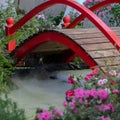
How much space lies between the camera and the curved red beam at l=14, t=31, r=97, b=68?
5.67 metres

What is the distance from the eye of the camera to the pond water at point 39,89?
19.7ft

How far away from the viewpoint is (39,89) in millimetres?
7020

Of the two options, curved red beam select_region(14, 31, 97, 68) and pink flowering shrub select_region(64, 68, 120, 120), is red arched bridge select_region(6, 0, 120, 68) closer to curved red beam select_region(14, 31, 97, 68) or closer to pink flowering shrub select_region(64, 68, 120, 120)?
curved red beam select_region(14, 31, 97, 68)

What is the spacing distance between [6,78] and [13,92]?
9.5 inches

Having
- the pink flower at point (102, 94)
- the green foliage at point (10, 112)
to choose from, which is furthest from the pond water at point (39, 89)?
the pink flower at point (102, 94)

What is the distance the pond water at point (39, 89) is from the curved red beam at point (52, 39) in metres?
0.48

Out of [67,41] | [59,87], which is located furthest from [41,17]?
[67,41]

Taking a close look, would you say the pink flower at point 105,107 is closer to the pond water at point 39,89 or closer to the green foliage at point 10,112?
the green foliage at point 10,112

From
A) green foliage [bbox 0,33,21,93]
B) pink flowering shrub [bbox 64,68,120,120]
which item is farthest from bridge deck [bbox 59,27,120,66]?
pink flowering shrub [bbox 64,68,120,120]

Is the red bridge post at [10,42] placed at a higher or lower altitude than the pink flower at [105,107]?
higher

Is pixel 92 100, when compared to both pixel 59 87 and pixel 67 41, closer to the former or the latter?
pixel 67 41

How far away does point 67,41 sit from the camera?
6.16 meters

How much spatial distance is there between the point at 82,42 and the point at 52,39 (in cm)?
81

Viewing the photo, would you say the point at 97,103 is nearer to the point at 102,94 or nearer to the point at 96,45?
the point at 102,94
